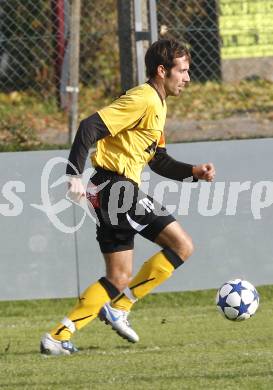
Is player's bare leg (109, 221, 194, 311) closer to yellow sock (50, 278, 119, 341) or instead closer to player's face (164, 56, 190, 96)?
yellow sock (50, 278, 119, 341)

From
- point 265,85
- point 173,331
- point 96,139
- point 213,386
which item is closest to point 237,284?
point 173,331

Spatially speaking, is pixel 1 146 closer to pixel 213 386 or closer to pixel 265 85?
pixel 265 85

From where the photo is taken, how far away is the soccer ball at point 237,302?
7434mm

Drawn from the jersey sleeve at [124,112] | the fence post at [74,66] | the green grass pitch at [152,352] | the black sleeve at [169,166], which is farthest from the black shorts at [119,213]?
the fence post at [74,66]

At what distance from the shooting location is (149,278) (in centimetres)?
726

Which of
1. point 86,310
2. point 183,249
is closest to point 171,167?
point 183,249

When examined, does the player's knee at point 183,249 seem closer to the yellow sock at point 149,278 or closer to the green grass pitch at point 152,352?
the yellow sock at point 149,278

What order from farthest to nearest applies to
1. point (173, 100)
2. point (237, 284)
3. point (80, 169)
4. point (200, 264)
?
point (173, 100), point (200, 264), point (237, 284), point (80, 169)

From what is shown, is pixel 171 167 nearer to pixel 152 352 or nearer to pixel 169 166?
pixel 169 166

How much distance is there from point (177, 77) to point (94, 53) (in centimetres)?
564

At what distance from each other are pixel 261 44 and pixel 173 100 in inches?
77.7

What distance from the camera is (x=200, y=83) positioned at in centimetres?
1206

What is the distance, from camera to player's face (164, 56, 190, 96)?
7.11 meters

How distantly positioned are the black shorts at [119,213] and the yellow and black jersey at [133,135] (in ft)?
0.25
